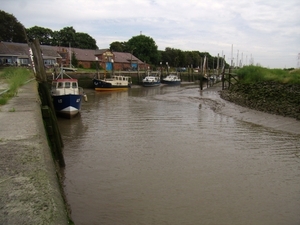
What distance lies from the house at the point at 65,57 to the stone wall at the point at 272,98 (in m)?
28.2

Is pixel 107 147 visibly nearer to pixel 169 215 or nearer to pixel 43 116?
pixel 43 116

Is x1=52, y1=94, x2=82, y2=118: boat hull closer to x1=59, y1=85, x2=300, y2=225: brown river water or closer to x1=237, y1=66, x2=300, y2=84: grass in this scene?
x1=59, y1=85, x2=300, y2=225: brown river water

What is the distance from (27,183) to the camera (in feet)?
12.1

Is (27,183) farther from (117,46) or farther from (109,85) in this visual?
(117,46)

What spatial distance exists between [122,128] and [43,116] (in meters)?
5.98

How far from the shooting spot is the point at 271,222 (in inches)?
223

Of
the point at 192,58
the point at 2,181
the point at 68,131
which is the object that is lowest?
the point at 68,131

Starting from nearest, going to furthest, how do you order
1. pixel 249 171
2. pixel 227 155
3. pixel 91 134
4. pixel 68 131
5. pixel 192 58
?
pixel 249 171, pixel 227 155, pixel 91 134, pixel 68 131, pixel 192 58

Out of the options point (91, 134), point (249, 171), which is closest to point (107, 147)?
point (91, 134)

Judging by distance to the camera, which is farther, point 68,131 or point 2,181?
point 68,131

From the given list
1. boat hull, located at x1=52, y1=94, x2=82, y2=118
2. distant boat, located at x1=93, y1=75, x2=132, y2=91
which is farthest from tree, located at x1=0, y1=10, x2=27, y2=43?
boat hull, located at x1=52, y1=94, x2=82, y2=118

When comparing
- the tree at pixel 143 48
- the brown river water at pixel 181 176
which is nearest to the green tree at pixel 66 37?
the tree at pixel 143 48

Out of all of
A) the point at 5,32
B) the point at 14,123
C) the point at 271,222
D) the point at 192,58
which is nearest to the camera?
the point at 271,222

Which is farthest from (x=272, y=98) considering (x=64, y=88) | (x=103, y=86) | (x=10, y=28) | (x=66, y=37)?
(x=66, y=37)
